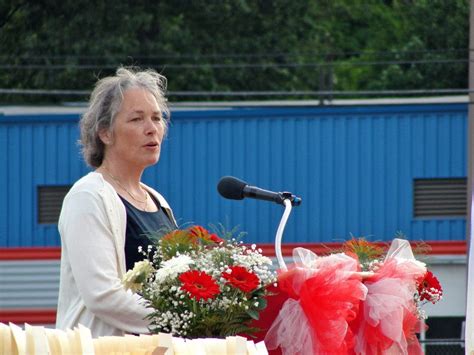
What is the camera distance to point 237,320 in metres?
3.69

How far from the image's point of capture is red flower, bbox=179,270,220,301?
3.58m

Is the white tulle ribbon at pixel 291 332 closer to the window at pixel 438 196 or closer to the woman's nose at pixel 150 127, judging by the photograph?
the woman's nose at pixel 150 127

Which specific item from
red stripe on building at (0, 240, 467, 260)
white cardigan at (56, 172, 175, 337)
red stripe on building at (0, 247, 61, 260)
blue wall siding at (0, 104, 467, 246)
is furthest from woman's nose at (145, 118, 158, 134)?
red stripe on building at (0, 247, 61, 260)

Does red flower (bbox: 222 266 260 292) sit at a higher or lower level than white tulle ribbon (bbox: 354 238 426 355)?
higher

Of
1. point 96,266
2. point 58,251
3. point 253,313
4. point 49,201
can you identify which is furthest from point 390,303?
point 49,201

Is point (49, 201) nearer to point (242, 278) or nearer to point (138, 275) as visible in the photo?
point (138, 275)

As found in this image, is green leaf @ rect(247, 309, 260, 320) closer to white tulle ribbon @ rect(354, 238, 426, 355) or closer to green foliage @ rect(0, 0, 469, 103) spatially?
white tulle ribbon @ rect(354, 238, 426, 355)

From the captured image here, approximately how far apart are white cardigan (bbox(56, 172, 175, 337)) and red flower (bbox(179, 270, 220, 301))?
18.7 inches

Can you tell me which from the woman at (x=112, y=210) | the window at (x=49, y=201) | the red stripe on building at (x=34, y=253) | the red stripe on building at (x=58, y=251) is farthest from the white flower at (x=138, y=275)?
the window at (x=49, y=201)

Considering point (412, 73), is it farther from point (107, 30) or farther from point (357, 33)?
point (107, 30)

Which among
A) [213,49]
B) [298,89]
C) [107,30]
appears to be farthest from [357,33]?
[107,30]

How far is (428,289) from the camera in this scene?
4.01 m

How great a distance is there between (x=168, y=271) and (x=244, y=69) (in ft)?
64.1

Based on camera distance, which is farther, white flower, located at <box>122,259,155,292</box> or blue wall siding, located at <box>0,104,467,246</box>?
blue wall siding, located at <box>0,104,467,246</box>
